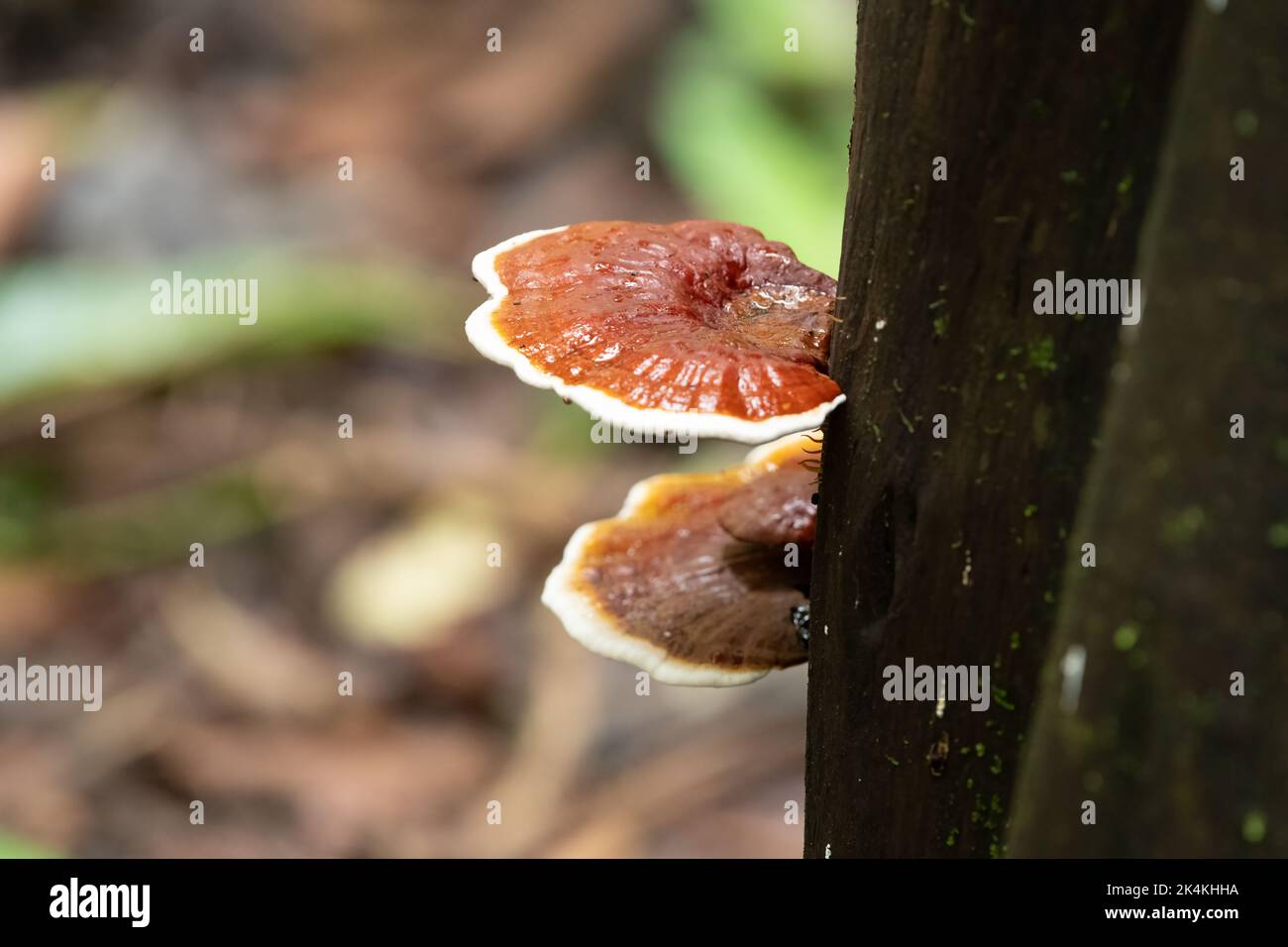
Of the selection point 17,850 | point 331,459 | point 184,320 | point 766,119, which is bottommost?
point 17,850

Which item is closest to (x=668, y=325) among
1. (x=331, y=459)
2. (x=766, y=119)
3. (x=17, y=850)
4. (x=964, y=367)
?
(x=964, y=367)

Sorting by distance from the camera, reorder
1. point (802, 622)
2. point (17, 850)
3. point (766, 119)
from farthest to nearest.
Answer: point (766, 119), point (17, 850), point (802, 622)

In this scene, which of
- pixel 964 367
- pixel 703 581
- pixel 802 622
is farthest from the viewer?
pixel 703 581

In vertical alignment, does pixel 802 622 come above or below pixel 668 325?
below

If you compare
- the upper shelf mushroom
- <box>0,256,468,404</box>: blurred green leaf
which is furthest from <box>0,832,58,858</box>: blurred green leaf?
the upper shelf mushroom

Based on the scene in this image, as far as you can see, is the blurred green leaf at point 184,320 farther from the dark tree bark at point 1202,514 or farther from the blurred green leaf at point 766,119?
the dark tree bark at point 1202,514

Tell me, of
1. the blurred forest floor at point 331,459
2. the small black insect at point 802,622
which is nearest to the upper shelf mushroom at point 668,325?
the small black insect at point 802,622

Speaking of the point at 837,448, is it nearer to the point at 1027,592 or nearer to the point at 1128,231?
the point at 1027,592

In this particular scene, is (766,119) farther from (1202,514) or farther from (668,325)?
(1202,514)
